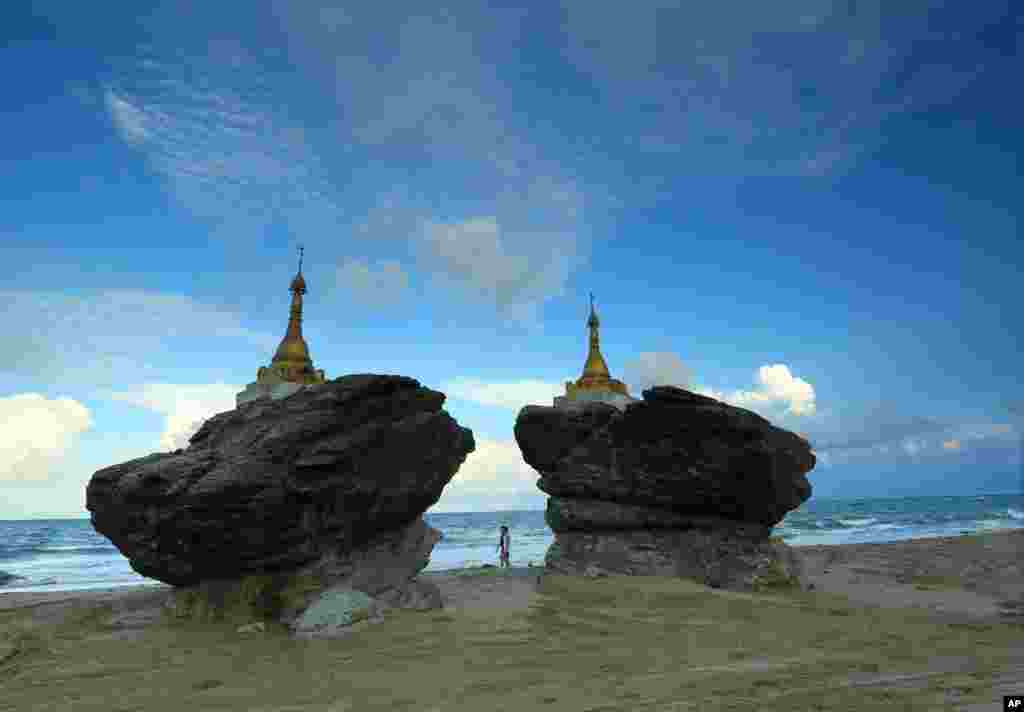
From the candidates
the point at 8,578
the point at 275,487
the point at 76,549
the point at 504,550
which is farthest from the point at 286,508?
the point at 76,549

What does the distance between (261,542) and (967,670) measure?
12244mm

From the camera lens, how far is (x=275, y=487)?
1331cm

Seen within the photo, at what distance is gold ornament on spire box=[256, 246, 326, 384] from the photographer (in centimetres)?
2308

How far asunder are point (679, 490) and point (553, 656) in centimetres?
1021

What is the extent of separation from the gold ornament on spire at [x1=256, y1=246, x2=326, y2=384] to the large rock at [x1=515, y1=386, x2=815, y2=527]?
9.55 metres

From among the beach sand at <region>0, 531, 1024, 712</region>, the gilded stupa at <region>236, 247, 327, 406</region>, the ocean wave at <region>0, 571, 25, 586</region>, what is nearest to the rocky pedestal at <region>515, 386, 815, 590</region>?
the beach sand at <region>0, 531, 1024, 712</region>

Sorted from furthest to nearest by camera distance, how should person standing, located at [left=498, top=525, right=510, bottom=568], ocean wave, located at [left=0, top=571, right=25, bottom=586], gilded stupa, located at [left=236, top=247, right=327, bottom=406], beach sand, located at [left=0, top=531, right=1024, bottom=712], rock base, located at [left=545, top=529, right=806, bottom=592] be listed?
ocean wave, located at [left=0, top=571, right=25, bottom=586] → person standing, located at [left=498, top=525, right=510, bottom=568] → gilded stupa, located at [left=236, top=247, right=327, bottom=406] → rock base, located at [left=545, top=529, right=806, bottom=592] → beach sand, located at [left=0, top=531, right=1024, bottom=712]

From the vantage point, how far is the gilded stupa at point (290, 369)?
874 inches

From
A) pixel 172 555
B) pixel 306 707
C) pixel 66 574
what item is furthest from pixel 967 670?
pixel 66 574

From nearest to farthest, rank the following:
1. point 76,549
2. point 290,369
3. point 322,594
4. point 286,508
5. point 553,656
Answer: point 553,656
point 322,594
point 286,508
point 290,369
point 76,549

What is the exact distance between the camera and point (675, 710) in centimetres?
639

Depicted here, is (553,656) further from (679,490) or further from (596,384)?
(596,384)

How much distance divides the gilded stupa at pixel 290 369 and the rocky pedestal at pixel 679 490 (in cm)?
954

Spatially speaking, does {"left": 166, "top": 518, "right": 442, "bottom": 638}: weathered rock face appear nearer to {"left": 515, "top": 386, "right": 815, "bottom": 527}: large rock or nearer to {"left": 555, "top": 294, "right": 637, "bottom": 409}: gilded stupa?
{"left": 515, "top": 386, "right": 815, "bottom": 527}: large rock
